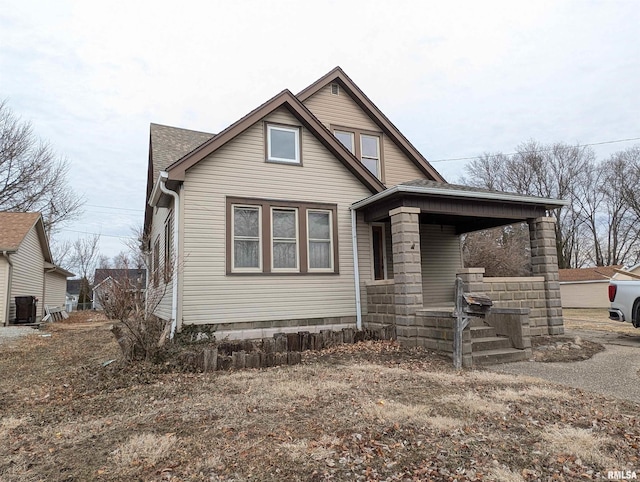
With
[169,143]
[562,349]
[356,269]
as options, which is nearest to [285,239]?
[356,269]

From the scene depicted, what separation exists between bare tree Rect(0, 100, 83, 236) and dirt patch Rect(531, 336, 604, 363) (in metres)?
26.5

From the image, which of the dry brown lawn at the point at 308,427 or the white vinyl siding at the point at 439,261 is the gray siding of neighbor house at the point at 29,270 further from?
the white vinyl siding at the point at 439,261

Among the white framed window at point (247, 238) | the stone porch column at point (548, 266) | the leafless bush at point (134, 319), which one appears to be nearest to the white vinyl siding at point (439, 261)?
the stone porch column at point (548, 266)

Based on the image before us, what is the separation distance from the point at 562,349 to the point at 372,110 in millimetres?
8315

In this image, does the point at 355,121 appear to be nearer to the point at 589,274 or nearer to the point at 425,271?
the point at 425,271

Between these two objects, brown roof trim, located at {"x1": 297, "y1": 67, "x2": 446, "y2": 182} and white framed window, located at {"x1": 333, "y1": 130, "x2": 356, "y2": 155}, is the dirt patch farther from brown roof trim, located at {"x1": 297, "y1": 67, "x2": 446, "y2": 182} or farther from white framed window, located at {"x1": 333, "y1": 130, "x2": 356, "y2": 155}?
white framed window, located at {"x1": 333, "y1": 130, "x2": 356, "y2": 155}

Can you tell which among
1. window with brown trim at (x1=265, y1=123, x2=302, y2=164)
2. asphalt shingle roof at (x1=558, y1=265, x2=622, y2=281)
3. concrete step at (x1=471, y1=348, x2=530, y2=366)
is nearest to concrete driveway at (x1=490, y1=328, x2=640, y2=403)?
concrete step at (x1=471, y1=348, x2=530, y2=366)

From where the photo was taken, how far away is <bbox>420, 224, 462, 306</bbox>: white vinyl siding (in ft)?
40.4

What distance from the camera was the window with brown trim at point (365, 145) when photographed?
12594mm

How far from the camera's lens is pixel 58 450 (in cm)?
361

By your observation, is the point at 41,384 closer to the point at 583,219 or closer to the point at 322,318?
the point at 322,318

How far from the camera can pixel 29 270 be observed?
19000mm

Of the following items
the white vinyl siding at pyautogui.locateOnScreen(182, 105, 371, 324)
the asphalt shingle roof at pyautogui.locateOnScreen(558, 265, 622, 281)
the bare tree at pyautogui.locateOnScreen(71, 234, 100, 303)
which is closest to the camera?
the white vinyl siding at pyautogui.locateOnScreen(182, 105, 371, 324)

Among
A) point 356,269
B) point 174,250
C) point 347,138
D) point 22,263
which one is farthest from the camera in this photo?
point 22,263
